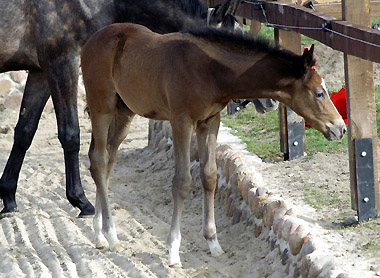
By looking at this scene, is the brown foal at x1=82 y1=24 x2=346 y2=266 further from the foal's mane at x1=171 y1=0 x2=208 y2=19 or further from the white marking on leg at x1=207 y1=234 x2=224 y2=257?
the foal's mane at x1=171 y1=0 x2=208 y2=19

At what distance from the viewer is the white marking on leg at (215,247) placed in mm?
5094

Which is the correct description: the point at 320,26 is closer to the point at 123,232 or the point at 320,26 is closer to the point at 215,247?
the point at 215,247

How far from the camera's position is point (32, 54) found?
21.8 ft

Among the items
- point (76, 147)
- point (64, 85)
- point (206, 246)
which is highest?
point (64, 85)

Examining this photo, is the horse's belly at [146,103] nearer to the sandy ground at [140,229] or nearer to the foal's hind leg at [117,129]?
the foal's hind leg at [117,129]

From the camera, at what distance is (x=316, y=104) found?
Result: 15.1ft

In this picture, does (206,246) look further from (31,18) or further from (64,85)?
(31,18)

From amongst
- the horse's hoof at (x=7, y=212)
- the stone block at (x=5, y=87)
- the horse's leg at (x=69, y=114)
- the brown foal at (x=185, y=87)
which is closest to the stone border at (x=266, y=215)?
the brown foal at (x=185, y=87)

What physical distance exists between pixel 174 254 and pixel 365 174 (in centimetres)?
131

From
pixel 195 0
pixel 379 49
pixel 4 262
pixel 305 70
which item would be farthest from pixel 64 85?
pixel 379 49

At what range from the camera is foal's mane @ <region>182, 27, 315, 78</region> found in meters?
4.61

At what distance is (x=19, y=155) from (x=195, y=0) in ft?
7.05

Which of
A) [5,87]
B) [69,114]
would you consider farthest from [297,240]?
[5,87]

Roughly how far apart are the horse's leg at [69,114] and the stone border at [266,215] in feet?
3.43
